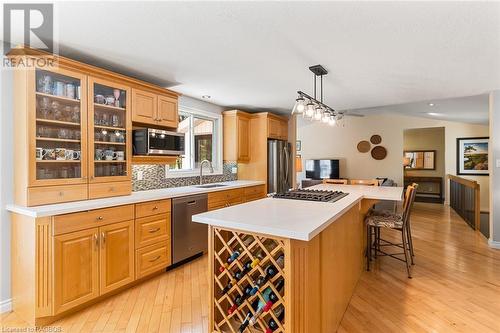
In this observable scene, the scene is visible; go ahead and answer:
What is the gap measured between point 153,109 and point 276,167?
244cm

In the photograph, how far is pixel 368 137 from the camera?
26.3ft

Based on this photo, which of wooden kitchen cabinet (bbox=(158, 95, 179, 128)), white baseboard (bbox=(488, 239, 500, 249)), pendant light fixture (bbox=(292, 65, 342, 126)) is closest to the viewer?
pendant light fixture (bbox=(292, 65, 342, 126))

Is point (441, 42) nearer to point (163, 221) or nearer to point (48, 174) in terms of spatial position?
point (163, 221)

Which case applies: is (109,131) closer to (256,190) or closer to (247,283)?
(247,283)

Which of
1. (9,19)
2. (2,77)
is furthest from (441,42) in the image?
(2,77)


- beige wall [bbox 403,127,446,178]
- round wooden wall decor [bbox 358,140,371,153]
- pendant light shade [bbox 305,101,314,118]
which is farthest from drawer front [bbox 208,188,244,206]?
beige wall [bbox 403,127,446,178]

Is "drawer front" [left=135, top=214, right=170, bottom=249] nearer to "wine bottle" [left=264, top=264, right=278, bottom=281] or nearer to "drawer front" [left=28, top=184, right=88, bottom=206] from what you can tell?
"drawer front" [left=28, top=184, right=88, bottom=206]

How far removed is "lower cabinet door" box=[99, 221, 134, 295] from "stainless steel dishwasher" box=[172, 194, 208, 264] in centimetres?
54

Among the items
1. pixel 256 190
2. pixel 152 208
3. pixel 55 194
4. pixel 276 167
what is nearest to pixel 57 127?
pixel 55 194

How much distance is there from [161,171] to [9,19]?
208 cm

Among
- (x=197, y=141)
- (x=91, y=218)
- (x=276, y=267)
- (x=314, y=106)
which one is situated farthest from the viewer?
(x=197, y=141)

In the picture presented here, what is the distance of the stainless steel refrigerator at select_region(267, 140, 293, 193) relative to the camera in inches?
188

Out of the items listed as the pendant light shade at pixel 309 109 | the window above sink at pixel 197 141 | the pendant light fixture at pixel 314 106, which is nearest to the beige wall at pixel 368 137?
the window above sink at pixel 197 141

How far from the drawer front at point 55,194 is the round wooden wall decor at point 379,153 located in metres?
7.57
